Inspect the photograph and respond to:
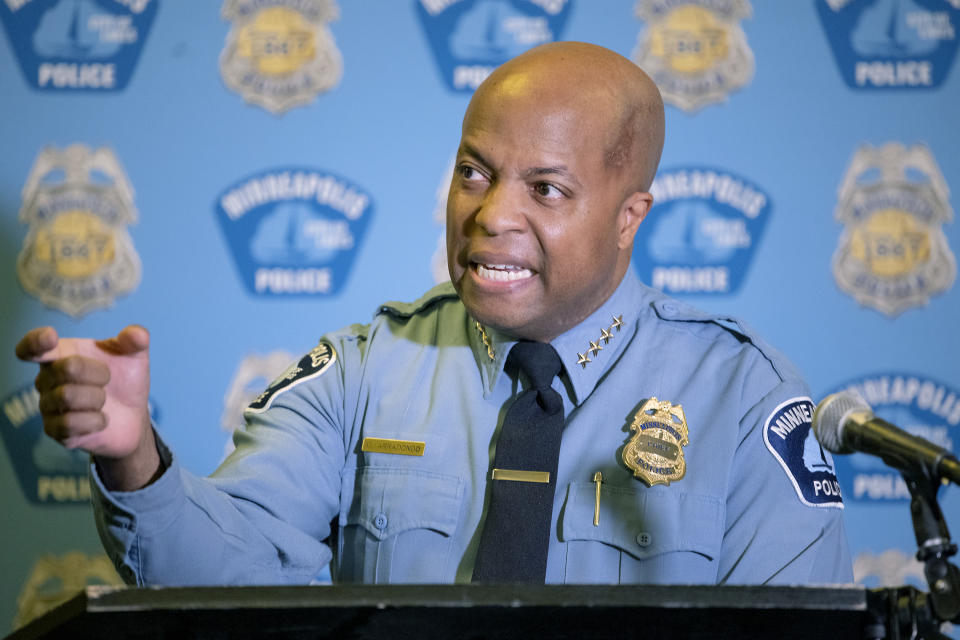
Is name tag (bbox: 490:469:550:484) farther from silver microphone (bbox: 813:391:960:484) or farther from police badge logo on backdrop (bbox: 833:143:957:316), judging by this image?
police badge logo on backdrop (bbox: 833:143:957:316)

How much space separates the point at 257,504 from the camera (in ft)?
4.76

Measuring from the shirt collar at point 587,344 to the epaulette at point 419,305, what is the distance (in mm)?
123

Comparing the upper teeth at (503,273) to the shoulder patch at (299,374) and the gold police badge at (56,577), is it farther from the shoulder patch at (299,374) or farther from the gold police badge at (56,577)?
the gold police badge at (56,577)

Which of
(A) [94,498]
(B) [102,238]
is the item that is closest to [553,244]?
(A) [94,498]

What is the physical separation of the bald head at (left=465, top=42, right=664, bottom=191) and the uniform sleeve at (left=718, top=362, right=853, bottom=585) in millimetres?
366

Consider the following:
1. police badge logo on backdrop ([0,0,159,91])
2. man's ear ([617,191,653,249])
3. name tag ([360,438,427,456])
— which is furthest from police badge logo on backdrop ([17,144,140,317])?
man's ear ([617,191,653,249])

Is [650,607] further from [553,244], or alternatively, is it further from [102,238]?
[102,238]

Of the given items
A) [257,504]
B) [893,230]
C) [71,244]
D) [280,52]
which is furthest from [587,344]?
[71,244]

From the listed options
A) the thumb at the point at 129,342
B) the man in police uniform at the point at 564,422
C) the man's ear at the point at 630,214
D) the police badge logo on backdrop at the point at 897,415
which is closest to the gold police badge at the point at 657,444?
the man in police uniform at the point at 564,422

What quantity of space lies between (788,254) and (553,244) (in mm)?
910

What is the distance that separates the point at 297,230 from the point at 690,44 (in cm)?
89

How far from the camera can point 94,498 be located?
1191mm

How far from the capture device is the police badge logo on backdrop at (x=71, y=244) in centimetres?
225

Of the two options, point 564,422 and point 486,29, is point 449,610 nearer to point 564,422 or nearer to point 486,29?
point 564,422
